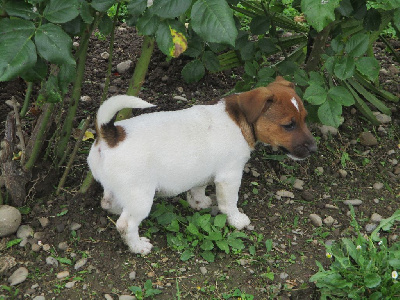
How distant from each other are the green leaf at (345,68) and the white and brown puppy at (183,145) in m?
0.28

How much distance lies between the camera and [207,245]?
3.31 m

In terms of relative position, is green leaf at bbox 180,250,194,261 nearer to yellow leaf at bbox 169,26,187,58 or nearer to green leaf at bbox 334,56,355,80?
yellow leaf at bbox 169,26,187,58

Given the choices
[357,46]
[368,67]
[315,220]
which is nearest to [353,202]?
[315,220]

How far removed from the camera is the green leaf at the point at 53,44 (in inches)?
91.2

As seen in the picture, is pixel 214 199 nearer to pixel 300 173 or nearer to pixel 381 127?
pixel 300 173

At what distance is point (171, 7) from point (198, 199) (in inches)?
64.5

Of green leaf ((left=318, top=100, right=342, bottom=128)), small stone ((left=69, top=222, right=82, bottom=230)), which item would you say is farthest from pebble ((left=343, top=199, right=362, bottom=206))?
small stone ((left=69, top=222, right=82, bottom=230))

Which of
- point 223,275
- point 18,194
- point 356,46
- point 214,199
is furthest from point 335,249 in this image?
point 18,194

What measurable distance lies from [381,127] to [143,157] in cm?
240

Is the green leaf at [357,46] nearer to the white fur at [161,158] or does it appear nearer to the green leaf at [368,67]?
the green leaf at [368,67]

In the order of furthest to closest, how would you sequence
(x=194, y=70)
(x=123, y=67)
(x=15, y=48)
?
(x=123, y=67)
(x=194, y=70)
(x=15, y=48)

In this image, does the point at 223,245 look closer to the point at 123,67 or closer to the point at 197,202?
the point at 197,202

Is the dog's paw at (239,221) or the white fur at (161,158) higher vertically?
the white fur at (161,158)

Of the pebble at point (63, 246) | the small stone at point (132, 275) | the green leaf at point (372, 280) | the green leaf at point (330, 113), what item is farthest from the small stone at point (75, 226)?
the green leaf at point (372, 280)
